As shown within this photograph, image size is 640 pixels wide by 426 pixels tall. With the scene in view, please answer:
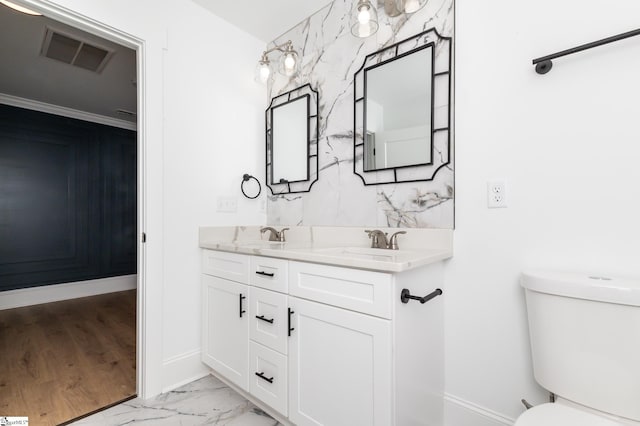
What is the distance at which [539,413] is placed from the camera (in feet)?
2.89

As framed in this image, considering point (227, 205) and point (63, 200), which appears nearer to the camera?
point (227, 205)

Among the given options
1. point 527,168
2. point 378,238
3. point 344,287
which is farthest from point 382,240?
point 527,168

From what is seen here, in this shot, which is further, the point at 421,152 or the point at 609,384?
the point at 421,152

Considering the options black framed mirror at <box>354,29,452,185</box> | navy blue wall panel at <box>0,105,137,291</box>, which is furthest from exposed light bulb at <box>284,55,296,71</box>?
navy blue wall panel at <box>0,105,137,291</box>

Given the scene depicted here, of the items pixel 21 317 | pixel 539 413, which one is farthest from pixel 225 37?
pixel 21 317

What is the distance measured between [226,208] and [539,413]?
1.83 meters

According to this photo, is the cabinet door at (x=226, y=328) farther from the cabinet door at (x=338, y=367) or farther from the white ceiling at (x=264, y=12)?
the white ceiling at (x=264, y=12)

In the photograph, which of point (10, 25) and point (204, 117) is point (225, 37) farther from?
point (10, 25)

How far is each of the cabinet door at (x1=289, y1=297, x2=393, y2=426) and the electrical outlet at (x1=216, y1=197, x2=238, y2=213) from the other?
966mm

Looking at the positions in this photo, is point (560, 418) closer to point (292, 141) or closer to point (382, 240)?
point (382, 240)

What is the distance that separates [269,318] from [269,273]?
0.70ft

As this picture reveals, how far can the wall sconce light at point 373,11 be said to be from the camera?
1398mm

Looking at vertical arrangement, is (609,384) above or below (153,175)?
below

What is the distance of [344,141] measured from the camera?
1.77 meters
